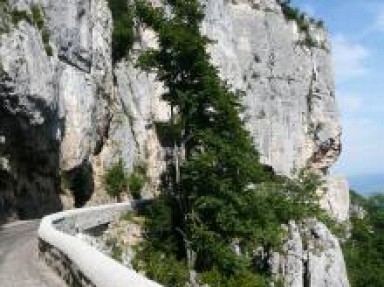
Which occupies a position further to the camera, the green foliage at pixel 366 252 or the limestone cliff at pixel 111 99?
the green foliage at pixel 366 252

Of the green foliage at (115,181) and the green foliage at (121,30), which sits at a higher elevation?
the green foliage at (121,30)

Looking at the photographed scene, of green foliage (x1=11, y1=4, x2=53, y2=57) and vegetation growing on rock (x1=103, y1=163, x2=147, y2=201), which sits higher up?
green foliage (x1=11, y1=4, x2=53, y2=57)

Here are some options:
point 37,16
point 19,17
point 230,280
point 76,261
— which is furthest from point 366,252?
point 76,261

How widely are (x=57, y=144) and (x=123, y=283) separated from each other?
3892 centimetres

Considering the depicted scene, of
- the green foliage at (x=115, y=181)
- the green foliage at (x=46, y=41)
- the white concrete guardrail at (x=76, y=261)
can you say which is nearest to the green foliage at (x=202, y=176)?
the green foliage at (x=46, y=41)

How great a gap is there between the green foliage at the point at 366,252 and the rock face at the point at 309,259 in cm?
2988

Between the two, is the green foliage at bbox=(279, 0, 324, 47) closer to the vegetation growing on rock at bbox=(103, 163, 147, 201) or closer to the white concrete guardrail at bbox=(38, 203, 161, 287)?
the vegetation growing on rock at bbox=(103, 163, 147, 201)

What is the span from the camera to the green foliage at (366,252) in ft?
268

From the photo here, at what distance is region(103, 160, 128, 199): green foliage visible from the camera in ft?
194

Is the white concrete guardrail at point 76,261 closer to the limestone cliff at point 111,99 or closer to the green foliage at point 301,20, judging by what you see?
the limestone cliff at point 111,99

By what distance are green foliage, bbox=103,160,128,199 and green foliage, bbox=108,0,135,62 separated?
13.5 metres

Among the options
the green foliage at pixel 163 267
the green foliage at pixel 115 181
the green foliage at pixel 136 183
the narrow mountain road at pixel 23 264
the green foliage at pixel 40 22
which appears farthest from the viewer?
the green foliage at pixel 136 183

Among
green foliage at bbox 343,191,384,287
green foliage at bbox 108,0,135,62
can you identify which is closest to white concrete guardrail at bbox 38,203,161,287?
green foliage at bbox 108,0,135,62

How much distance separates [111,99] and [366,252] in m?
45.0
